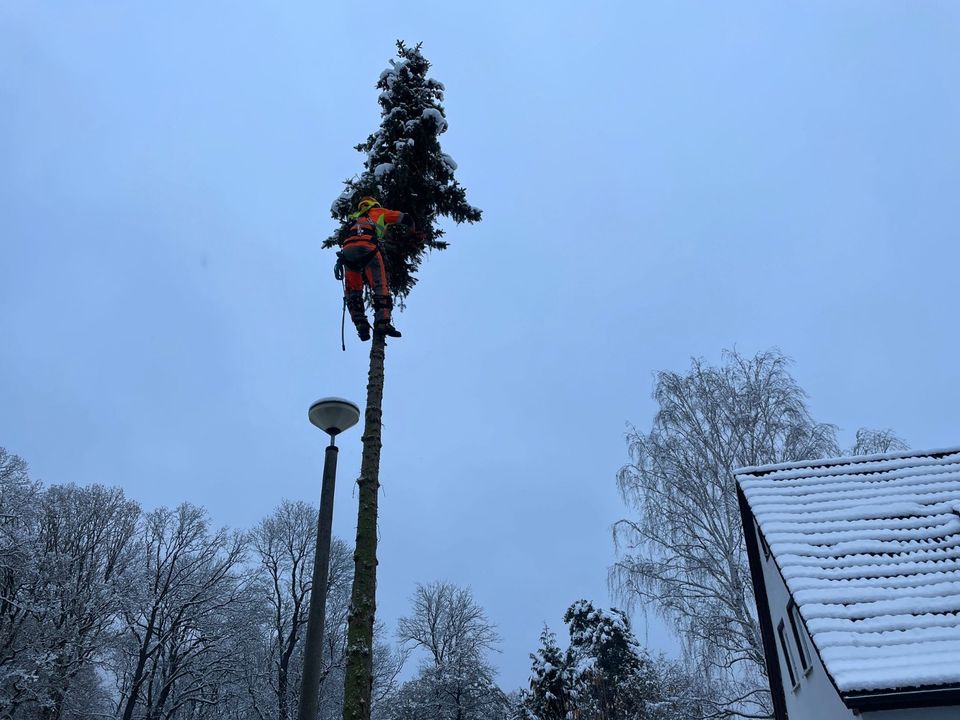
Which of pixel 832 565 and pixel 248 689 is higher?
pixel 248 689

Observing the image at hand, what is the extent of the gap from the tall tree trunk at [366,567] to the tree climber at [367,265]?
0.37m

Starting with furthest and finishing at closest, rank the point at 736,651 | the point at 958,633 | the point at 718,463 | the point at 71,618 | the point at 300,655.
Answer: the point at 300,655 < the point at 71,618 < the point at 718,463 < the point at 736,651 < the point at 958,633

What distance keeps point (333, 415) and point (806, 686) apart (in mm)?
8299

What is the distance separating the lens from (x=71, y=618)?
23062 millimetres

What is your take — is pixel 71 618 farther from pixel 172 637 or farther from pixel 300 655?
pixel 300 655

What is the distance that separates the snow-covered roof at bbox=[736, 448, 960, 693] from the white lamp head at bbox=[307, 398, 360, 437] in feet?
17.2

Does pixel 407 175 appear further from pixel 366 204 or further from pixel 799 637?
pixel 799 637

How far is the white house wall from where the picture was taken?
8602mm

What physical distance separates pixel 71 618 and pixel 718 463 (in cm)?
2031

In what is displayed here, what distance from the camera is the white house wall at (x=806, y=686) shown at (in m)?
8.60

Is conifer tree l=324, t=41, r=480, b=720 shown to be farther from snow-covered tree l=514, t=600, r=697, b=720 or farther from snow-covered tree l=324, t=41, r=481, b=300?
snow-covered tree l=514, t=600, r=697, b=720

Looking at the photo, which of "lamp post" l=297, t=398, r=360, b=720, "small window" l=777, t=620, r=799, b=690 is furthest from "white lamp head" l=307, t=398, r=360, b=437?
"small window" l=777, t=620, r=799, b=690

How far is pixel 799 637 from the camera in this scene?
411 inches

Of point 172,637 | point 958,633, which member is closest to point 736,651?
point 958,633
